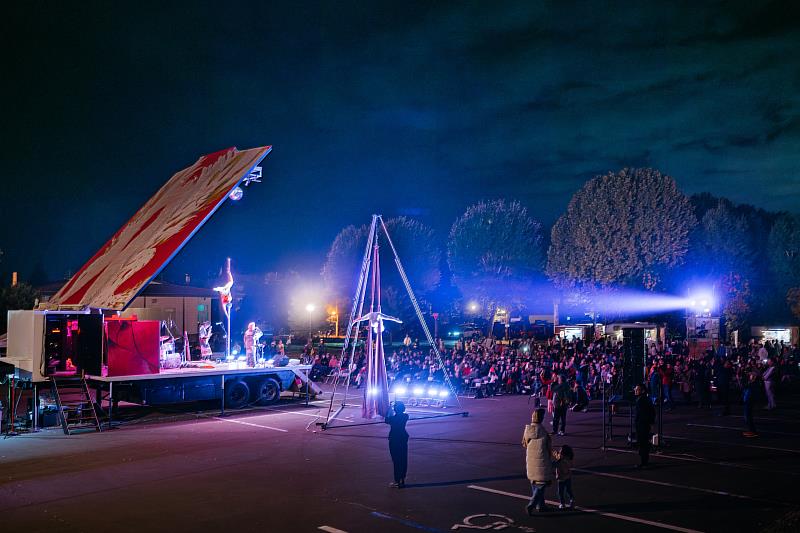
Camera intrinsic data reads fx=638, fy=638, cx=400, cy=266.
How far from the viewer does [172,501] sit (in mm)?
10062

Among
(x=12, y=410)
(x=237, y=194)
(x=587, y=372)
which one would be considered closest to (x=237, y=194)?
(x=237, y=194)

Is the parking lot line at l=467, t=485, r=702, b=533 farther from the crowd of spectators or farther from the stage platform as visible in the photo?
the stage platform

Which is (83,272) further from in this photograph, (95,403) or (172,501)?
(172,501)

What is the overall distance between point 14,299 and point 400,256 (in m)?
30.6

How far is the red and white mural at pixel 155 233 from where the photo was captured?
17.3 metres

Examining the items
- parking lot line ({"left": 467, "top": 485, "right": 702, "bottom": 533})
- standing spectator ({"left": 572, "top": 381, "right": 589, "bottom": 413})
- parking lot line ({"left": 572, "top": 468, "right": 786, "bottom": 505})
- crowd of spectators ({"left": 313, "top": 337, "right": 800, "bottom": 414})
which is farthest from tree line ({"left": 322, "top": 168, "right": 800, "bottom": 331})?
parking lot line ({"left": 467, "top": 485, "right": 702, "bottom": 533})

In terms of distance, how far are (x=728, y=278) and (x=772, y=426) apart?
1554 inches

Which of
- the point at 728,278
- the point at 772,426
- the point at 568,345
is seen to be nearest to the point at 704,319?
the point at 728,278

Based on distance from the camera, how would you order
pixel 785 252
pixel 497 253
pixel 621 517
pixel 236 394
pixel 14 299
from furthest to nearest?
1. pixel 785 252
2. pixel 497 253
3. pixel 14 299
4. pixel 236 394
5. pixel 621 517

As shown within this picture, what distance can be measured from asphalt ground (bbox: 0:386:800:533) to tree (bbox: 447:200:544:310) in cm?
3856

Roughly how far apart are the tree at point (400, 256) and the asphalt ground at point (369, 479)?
1546 inches

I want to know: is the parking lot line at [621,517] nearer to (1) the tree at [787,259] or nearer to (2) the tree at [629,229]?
(2) the tree at [629,229]

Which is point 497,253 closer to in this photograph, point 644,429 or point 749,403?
point 749,403

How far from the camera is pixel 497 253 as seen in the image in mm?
57062
